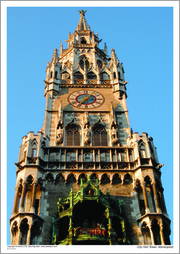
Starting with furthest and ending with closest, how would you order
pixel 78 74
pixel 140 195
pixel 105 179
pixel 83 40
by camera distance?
pixel 83 40 < pixel 78 74 < pixel 105 179 < pixel 140 195

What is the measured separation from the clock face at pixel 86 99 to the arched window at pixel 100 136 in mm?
2839

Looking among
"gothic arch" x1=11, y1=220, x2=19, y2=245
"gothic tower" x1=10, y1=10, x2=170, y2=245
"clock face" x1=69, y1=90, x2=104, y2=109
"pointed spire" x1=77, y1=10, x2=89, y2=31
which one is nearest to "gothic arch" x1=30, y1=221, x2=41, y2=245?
"gothic tower" x1=10, y1=10, x2=170, y2=245

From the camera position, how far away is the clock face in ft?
106

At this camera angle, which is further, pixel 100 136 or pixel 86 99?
pixel 86 99

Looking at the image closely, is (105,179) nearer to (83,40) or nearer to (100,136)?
(100,136)

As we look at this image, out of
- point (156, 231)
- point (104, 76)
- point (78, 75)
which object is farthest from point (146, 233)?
point (78, 75)

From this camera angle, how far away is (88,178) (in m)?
23.7

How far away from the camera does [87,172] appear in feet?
82.7

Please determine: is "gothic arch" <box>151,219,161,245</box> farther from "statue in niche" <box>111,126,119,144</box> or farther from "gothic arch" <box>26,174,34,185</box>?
"statue in niche" <box>111,126,119,144</box>

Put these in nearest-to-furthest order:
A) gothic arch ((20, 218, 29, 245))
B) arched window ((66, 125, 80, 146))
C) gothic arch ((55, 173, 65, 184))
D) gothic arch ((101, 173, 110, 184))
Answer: gothic arch ((20, 218, 29, 245)), gothic arch ((55, 173, 65, 184)), gothic arch ((101, 173, 110, 184)), arched window ((66, 125, 80, 146))

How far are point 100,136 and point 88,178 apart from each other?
20.6 ft

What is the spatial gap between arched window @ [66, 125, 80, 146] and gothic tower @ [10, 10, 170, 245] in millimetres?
75

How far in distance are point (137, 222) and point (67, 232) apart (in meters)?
4.17

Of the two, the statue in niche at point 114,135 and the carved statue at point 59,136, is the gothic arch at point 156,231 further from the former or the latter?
the carved statue at point 59,136
